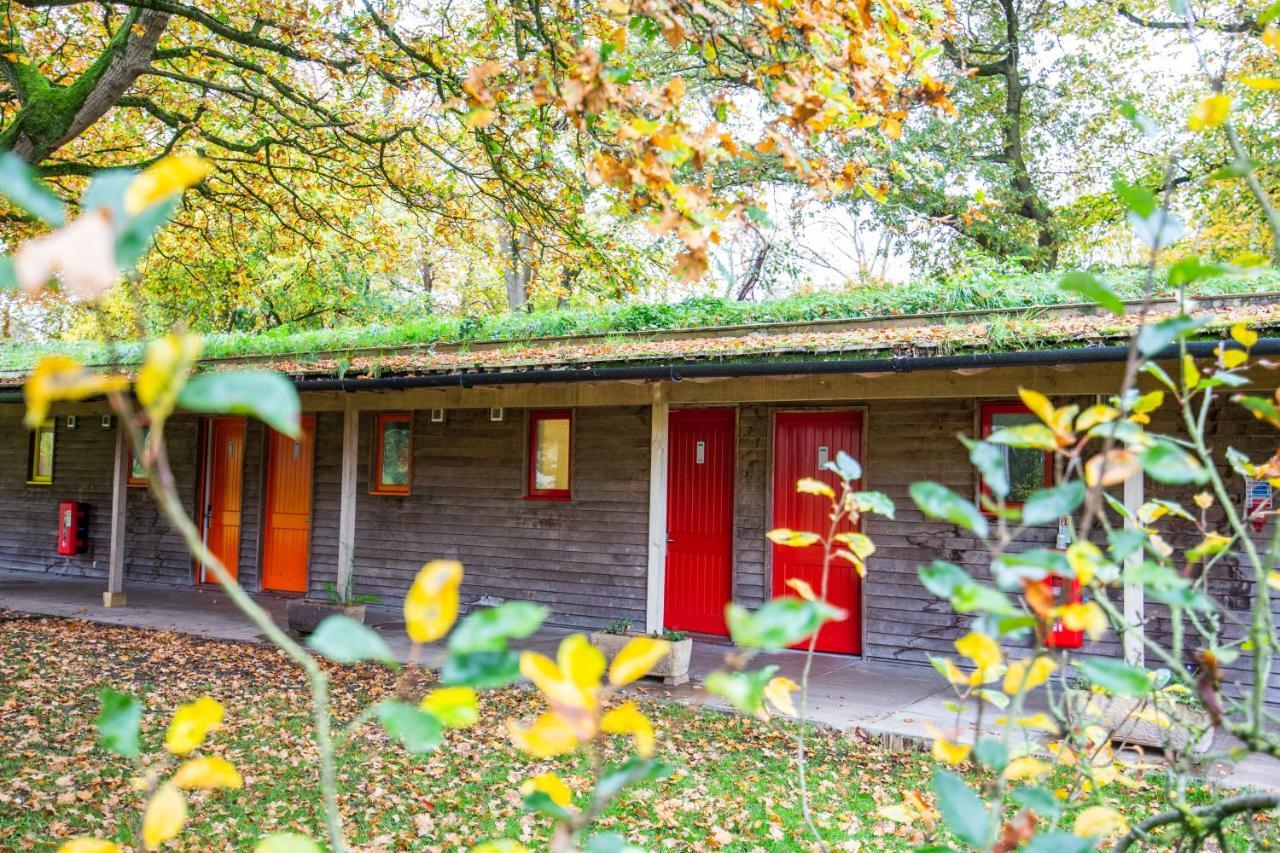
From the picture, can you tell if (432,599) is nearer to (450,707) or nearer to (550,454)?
(450,707)

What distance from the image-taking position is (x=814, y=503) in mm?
8914

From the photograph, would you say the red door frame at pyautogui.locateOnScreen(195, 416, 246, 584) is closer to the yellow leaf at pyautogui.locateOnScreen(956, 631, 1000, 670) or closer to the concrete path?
the concrete path

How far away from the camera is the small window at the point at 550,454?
33.3 feet

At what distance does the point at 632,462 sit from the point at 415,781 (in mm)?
4822

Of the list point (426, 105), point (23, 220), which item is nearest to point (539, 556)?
point (426, 105)

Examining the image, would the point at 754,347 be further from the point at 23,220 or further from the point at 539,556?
the point at 23,220

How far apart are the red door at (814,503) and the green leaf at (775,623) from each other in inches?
304

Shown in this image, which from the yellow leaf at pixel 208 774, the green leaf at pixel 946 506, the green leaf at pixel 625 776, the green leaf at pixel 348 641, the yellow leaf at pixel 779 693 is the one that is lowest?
the yellow leaf at pixel 779 693

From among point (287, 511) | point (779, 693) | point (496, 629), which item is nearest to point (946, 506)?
point (496, 629)

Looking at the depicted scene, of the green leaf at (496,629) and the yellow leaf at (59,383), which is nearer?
the yellow leaf at (59,383)

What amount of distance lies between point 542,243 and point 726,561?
3552mm

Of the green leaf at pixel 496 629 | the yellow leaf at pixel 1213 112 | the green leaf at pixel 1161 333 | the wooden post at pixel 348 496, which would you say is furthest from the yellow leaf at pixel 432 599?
the wooden post at pixel 348 496

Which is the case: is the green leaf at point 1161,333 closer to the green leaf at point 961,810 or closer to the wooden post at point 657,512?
the green leaf at point 961,810

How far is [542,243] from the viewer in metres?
7.58
